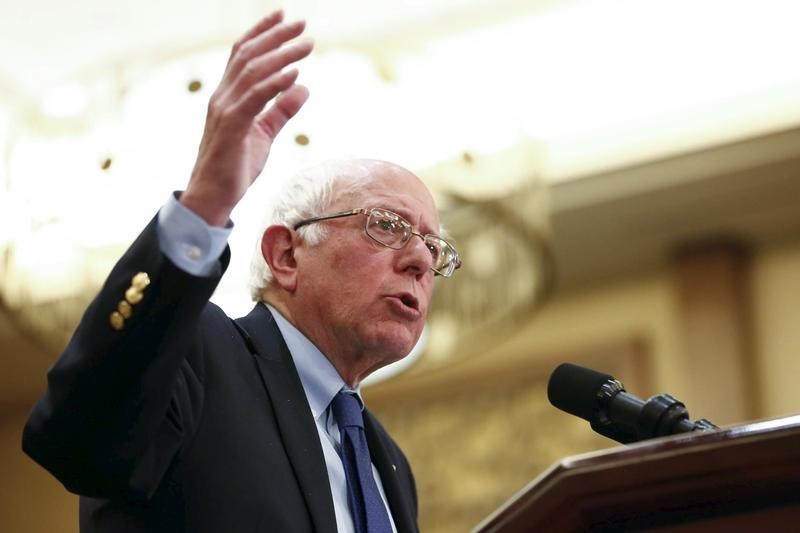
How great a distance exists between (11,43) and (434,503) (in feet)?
10.7

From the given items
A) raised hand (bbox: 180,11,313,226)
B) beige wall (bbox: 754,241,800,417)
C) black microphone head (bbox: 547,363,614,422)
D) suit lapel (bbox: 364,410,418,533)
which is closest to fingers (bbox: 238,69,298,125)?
raised hand (bbox: 180,11,313,226)

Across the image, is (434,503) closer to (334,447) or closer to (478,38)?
(478,38)

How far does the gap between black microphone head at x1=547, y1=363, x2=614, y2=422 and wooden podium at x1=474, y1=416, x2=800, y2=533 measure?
2.17 feet

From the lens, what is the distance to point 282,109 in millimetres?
2059

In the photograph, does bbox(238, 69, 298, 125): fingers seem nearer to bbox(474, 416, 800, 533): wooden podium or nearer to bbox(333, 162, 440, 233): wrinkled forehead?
bbox(474, 416, 800, 533): wooden podium

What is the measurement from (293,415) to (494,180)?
209 centimetres

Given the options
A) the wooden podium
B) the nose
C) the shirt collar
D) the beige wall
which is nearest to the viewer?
the wooden podium

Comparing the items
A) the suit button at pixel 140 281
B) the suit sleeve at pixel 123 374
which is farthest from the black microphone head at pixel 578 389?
the suit button at pixel 140 281

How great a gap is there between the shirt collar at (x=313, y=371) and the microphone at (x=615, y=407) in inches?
16.3

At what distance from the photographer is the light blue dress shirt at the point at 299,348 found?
74.2 inches

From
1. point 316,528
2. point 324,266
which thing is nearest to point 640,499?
point 316,528

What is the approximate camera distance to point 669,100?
242 inches

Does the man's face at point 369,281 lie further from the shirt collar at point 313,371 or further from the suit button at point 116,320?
the suit button at point 116,320

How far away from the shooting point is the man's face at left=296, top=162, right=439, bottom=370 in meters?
2.57
